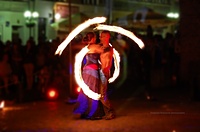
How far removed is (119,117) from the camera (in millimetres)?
11680

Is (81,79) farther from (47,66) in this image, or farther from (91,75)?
(47,66)

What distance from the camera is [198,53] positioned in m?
17.8

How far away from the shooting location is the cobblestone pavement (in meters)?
10.4

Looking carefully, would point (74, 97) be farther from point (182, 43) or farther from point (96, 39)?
point (182, 43)

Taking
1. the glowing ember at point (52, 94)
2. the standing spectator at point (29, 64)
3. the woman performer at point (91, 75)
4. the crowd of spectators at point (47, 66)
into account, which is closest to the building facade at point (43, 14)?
the crowd of spectators at point (47, 66)

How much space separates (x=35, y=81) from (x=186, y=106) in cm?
595

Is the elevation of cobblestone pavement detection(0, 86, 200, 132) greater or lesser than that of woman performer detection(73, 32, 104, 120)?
lesser

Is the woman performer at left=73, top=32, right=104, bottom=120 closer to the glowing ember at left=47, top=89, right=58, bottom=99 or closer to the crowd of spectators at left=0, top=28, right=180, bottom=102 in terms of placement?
the crowd of spectators at left=0, top=28, right=180, bottom=102

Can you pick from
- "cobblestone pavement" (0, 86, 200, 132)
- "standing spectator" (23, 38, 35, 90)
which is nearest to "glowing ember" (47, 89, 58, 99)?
"cobblestone pavement" (0, 86, 200, 132)

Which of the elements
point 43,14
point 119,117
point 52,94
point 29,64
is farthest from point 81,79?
point 43,14

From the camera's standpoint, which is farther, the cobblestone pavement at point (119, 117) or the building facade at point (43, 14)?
the building facade at point (43, 14)

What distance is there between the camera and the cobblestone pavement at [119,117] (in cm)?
1038

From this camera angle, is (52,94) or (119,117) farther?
(52,94)

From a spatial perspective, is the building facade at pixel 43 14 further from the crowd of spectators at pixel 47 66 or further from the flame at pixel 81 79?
the flame at pixel 81 79
